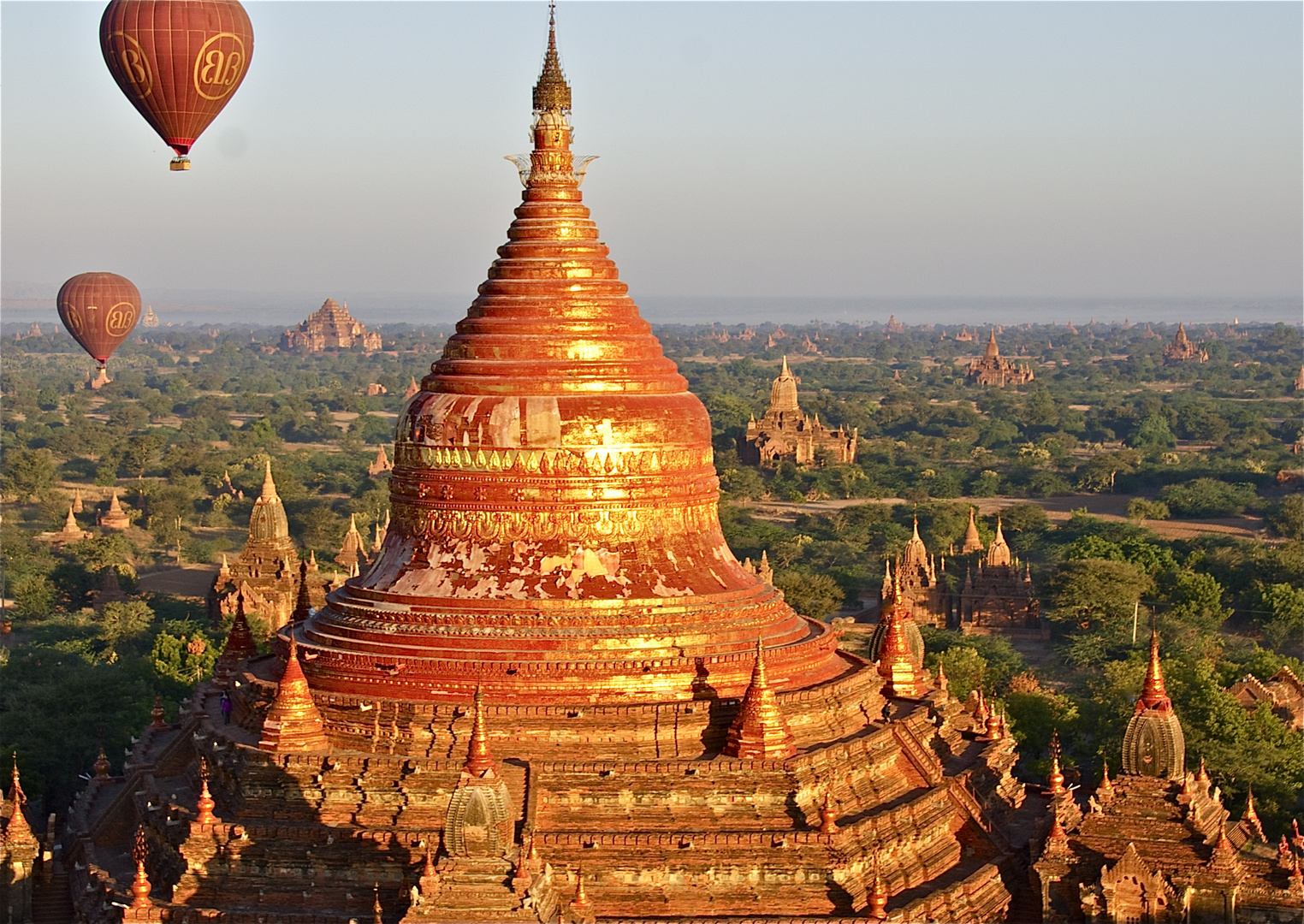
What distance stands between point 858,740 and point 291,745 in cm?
685

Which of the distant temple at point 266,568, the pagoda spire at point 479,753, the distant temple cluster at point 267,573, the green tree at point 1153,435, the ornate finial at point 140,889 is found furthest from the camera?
the green tree at point 1153,435

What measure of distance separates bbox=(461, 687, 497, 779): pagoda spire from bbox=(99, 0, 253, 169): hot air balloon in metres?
14.6

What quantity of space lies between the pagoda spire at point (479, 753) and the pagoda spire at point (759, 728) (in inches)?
132

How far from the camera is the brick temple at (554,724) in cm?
2439

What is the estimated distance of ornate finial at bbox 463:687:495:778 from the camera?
22.5 m

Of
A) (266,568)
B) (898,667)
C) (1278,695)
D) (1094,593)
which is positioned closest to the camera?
(898,667)

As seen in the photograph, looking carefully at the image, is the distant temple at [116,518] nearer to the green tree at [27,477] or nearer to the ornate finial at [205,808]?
the green tree at [27,477]

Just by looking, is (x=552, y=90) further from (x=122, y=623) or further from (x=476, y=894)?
(x=122, y=623)

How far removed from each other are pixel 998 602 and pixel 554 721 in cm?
4042

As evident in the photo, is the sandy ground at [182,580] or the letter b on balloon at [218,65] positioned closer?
the letter b on balloon at [218,65]

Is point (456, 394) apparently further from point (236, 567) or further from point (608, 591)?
point (236, 567)

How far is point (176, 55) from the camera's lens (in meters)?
34.0

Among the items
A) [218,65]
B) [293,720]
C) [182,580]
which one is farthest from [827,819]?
[182,580]

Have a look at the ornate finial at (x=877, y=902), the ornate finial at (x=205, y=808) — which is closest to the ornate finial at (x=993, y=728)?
the ornate finial at (x=877, y=902)
